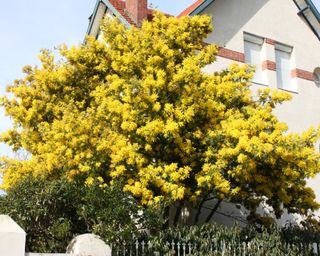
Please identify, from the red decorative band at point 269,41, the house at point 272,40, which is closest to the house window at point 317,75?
the house at point 272,40

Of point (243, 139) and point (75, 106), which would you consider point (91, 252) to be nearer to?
point (243, 139)

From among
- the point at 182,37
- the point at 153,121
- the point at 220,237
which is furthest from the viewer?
the point at 182,37

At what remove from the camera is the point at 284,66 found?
21.4 m

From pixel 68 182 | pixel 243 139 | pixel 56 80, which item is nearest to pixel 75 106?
pixel 56 80

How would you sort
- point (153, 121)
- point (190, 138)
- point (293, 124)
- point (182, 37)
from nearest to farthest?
point (153, 121) < point (190, 138) < point (182, 37) < point (293, 124)

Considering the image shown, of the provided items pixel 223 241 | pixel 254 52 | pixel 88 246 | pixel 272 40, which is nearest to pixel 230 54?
pixel 254 52

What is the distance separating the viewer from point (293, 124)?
66.9 ft

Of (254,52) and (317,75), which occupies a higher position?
(254,52)

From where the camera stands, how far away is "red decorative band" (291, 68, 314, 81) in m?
21.2

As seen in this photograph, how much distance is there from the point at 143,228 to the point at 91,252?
1.60 metres

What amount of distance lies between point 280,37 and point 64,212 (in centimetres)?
1334

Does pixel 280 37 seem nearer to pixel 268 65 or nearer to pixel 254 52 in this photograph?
pixel 254 52

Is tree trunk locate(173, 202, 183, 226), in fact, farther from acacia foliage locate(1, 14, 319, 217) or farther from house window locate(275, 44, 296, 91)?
house window locate(275, 44, 296, 91)

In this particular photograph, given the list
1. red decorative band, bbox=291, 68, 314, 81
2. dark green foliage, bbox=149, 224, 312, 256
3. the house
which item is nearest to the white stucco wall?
the house
